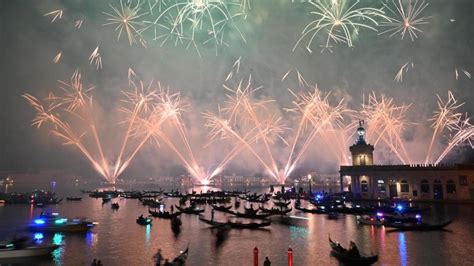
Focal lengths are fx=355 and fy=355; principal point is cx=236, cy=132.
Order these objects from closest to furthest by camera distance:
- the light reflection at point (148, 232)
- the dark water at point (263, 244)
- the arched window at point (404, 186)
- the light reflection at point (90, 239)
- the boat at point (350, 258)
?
1. the boat at point (350, 258)
2. the dark water at point (263, 244)
3. the light reflection at point (90, 239)
4. the light reflection at point (148, 232)
5. the arched window at point (404, 186)

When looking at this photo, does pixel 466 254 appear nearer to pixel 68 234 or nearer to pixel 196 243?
pixel 196 243

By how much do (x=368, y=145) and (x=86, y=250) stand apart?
87.4 meters

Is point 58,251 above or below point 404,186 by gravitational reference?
below

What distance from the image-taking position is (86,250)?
36.8 m

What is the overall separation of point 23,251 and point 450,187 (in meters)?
87.8

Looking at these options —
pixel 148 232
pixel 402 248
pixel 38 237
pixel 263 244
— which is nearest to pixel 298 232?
pixel 263 244

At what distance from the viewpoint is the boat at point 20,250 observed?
31422mm

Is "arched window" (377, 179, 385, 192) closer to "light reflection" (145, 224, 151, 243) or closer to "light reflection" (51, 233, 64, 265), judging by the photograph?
"light reflection" (145, 224, 151, 243)

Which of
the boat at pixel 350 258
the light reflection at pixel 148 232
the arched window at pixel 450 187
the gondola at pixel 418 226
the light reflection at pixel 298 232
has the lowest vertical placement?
the light reflection at pixel 148 232

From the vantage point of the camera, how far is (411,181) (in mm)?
89938

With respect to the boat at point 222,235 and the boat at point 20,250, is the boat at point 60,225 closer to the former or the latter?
the boat at point 20,250

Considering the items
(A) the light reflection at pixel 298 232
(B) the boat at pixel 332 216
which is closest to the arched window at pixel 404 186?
(B) the boat at pixel 332 216

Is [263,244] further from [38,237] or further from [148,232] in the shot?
[38,237]

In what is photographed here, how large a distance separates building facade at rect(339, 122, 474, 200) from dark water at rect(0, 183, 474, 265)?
110ft
